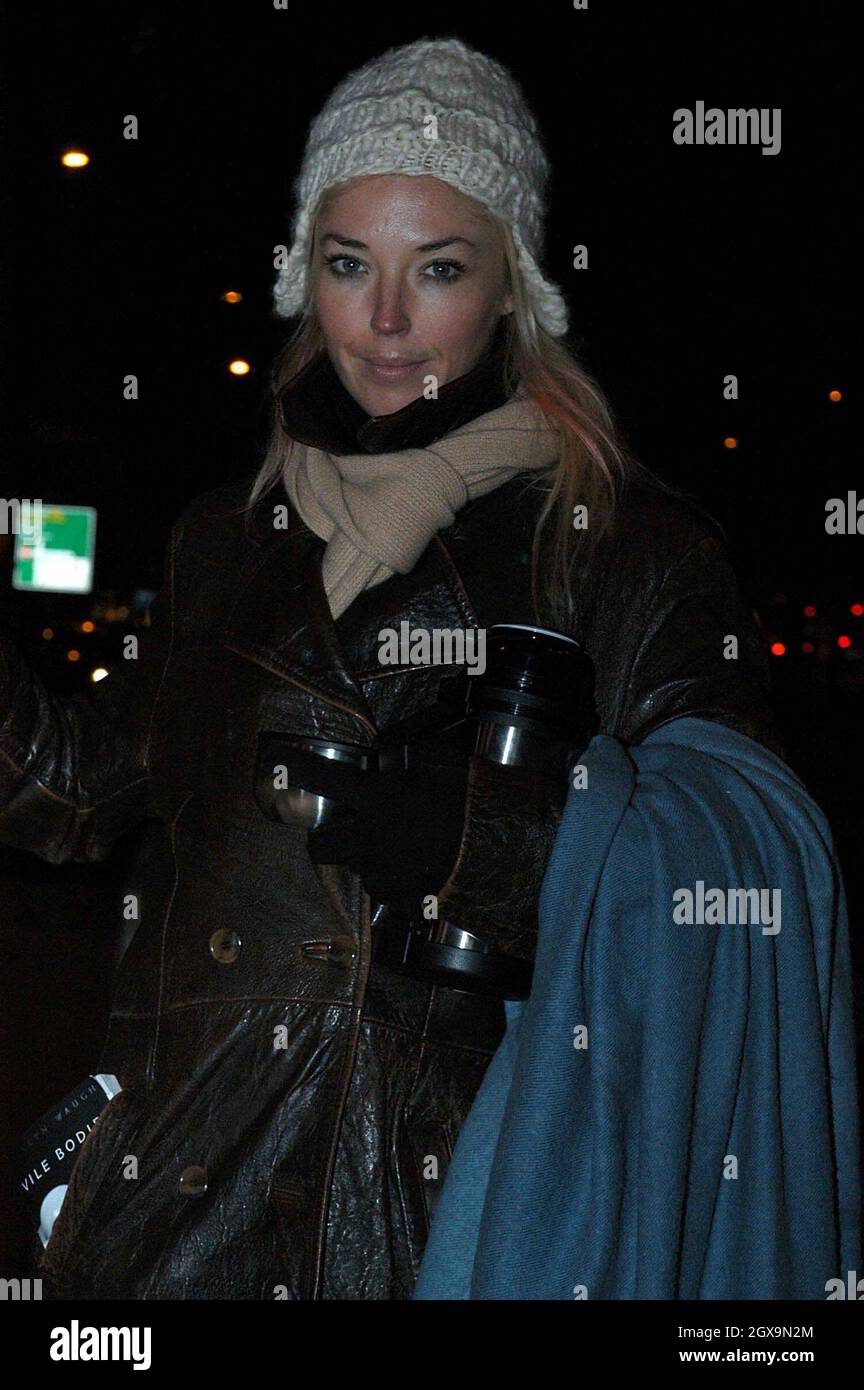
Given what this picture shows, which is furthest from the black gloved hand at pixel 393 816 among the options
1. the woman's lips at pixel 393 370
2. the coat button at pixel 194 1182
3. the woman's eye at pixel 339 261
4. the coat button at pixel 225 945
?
the woman's eye at pixel 339 261

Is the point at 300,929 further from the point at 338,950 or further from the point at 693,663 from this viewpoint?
the point at 693,663

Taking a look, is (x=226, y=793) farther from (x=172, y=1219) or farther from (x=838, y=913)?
(x=838, y=913)

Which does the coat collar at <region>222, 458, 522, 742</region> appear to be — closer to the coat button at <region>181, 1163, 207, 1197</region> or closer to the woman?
the woman

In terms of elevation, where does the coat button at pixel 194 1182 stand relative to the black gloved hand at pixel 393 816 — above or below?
below

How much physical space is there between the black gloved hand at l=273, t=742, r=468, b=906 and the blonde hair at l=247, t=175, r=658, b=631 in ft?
1.00

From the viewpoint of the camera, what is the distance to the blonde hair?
161cm

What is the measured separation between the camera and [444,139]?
5.46 ft

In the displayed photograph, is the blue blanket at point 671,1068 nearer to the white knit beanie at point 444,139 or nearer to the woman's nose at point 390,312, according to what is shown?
the woman's nose at point 390,312

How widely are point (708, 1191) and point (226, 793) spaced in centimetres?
66

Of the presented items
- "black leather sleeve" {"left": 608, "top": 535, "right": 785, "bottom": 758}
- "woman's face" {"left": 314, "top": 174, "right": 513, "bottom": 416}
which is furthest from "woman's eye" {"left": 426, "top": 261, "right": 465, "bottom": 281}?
"black leather sleeve" {"left": 608, "top": 535, "right": 785, "bottom": 758}

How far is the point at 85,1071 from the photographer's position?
4.80 meters

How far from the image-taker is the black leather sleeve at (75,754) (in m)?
1.76

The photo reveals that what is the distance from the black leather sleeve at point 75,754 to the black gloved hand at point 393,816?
1.55 feet

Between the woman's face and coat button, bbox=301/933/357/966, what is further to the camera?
the woman's face
